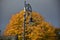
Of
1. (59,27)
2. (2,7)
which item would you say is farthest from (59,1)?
(2,7)

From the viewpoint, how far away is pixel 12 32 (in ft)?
27.7

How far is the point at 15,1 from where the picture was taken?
10570 mm

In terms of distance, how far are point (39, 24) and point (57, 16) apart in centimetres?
→ 260

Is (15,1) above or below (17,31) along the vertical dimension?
above

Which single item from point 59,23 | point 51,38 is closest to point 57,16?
point 59,23

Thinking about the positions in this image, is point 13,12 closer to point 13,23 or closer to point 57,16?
point 13,23

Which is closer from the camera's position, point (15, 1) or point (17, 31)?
point (17, 31)

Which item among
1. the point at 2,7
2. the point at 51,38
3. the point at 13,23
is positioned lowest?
the point at 51,38

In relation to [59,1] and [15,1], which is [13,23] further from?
[59,1]

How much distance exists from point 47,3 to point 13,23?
2801 mm

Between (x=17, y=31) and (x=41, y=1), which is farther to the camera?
(x=41, y=1)

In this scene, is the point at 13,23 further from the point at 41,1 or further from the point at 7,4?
the point at 41,1

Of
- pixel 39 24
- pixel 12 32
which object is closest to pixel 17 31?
pixel 12 32

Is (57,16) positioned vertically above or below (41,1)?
below
